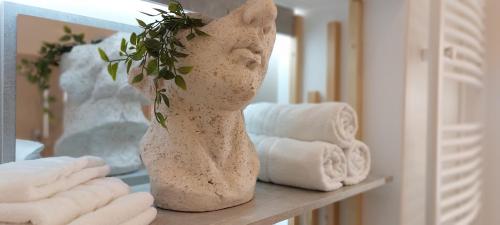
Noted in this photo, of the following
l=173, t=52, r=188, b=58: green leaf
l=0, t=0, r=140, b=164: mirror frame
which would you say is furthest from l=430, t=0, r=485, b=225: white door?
l=0, t=0, r=140, b=164: mirror frame

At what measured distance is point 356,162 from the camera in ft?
2.81

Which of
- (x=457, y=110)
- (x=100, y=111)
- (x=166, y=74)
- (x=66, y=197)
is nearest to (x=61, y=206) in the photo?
(x=66, y=197)

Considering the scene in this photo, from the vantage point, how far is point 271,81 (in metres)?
1.13

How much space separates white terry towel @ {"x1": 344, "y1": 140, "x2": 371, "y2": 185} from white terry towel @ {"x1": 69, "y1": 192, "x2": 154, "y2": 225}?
465mm

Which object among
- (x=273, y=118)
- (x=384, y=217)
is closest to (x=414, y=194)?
(x=384, y=217)

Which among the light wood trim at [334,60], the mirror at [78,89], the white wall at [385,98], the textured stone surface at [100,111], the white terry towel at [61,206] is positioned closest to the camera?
the white terry towel at [61,206]

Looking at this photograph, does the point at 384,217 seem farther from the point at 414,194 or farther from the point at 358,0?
the point at 358,0

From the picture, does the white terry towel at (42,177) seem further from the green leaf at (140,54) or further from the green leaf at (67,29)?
the green leaf at (67,29)

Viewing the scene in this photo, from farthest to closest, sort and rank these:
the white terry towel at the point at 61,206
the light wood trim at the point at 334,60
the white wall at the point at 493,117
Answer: the white wall at the point at 493,117 < the light wood trim at the point at 334,60 < the white terry towel at the point at 61,206

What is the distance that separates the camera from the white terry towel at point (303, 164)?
76 centimetres

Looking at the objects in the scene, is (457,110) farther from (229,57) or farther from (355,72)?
(229,57)

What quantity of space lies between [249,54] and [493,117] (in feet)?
3.25

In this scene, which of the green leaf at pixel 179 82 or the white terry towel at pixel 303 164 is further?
the white terry towel at pixel 303 164

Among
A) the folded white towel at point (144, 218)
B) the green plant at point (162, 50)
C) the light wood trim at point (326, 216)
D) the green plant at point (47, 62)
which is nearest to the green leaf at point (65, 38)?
the green plant at point (47, 62)
